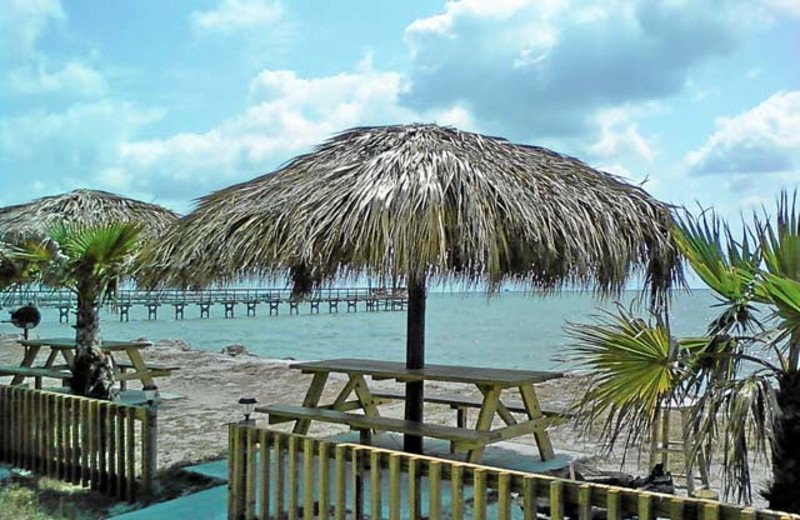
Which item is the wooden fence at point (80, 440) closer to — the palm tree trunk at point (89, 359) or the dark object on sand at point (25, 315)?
the palm tree trunk at point (89, 359)

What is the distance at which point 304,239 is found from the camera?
4316 mm

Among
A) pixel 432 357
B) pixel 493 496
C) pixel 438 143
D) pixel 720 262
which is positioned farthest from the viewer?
pixel 432 357

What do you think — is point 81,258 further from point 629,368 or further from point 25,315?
point 629,368

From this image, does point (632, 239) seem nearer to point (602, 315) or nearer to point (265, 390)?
point (602, 315)

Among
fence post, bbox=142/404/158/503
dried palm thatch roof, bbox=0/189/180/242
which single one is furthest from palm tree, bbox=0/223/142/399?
fence post, bbox=142/404/158/503

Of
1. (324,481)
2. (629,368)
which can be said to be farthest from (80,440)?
(629,368)

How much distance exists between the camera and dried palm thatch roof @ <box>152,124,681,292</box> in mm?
4239

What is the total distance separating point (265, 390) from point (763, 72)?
8.20 metres

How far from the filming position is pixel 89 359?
6859 millimetres

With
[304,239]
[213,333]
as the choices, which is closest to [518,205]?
[304,239]

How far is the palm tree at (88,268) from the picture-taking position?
21.2ft

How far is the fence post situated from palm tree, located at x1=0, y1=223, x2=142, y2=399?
1916mm

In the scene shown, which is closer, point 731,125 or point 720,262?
point 720,262

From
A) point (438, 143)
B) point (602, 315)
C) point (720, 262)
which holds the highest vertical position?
point (438, 143)
